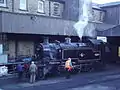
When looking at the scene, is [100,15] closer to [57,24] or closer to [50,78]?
[57,24]

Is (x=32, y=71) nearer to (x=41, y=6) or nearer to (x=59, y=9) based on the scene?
(x=41, y=6)

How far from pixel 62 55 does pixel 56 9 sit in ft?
42.6

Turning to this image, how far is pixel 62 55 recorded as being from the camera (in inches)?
1016

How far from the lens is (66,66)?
24.1 metres

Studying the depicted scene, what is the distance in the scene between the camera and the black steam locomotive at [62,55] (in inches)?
970

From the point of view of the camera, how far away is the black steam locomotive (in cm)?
2464

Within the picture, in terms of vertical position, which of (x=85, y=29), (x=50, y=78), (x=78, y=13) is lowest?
(x=50, y=78)

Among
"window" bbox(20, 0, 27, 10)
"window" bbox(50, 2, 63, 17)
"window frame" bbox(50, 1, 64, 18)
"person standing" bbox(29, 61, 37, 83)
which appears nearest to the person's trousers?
"person standing" bbox(29, 61, 37, 83)

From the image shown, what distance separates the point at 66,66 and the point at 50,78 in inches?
69.2

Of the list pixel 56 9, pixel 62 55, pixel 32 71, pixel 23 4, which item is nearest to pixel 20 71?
pixel 32 71

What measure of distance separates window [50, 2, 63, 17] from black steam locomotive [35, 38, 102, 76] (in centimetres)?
908

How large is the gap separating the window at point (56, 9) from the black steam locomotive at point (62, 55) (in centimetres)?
908

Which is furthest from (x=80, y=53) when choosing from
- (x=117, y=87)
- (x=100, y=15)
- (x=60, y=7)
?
(x=100, y=15)

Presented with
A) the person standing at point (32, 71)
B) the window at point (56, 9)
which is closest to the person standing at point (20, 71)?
the person standing at point (32, 71)
